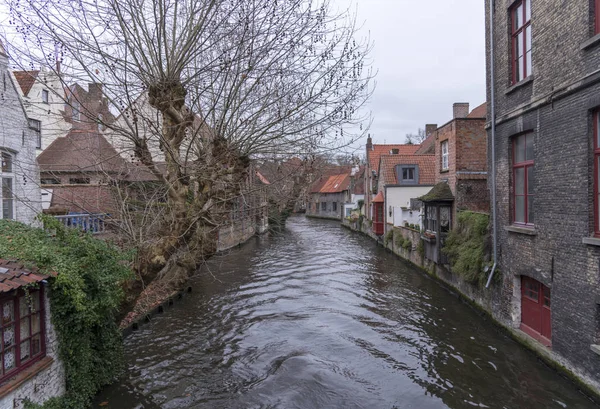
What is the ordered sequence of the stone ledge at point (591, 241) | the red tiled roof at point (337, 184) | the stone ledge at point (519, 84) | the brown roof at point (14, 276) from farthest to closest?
the red tiled roof at point (337, 184), the stone ledge at point (519, 84), the stone ledge at point (591, 241), the brown roof at point (14, 276)

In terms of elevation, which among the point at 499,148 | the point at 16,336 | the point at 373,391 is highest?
the point at 499,148

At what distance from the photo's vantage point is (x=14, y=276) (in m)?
5.21

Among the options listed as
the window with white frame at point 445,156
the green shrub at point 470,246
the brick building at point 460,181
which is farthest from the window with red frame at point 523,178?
the window with white frame at point 445,156

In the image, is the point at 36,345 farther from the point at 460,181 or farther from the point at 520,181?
the point at 460,181

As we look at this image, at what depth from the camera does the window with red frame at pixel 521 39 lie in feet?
30.7

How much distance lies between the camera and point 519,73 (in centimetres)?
976

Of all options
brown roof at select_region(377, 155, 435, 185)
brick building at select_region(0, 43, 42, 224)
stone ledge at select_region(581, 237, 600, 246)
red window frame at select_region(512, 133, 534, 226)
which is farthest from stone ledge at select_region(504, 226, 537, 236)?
brown roof at select_region(377, 155, 435, 185)

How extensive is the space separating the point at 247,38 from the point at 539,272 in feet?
23.7

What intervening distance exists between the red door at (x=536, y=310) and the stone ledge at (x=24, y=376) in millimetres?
8859

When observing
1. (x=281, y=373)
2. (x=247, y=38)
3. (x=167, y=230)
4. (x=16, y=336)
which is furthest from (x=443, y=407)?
(x=247, y=38)

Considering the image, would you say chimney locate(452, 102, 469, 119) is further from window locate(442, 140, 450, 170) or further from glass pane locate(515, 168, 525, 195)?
glass pane locate(515, 168, 525, 195)

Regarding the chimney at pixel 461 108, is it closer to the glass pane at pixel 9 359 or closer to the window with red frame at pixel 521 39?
the window with red frame at pixel 521 39

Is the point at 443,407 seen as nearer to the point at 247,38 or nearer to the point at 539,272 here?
the point at 539,272

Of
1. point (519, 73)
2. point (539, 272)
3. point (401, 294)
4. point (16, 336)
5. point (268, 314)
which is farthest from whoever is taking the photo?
point (401, 294)
